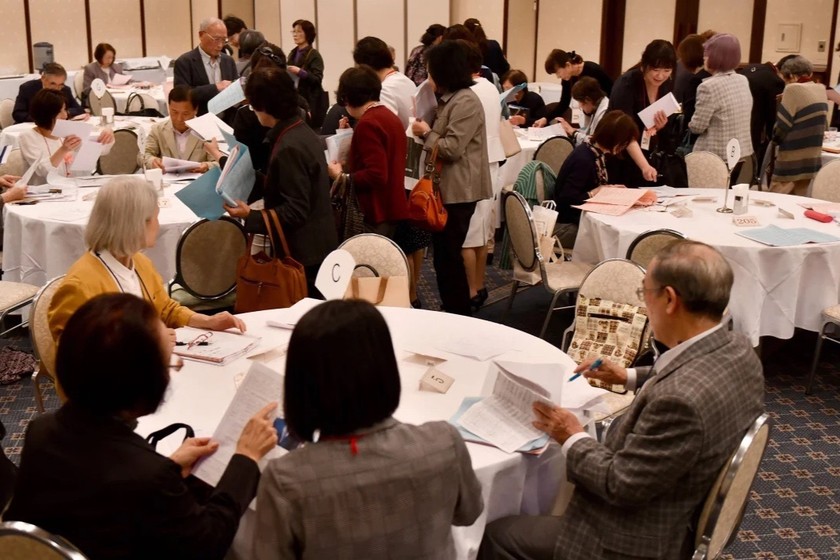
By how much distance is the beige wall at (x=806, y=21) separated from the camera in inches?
424

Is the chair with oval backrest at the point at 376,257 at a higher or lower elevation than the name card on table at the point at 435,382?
higher

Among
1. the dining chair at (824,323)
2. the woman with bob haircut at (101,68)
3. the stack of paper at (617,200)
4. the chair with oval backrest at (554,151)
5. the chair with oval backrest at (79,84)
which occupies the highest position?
the woman with bob haircut at (101,68)

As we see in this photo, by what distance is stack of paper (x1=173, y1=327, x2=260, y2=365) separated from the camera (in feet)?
10.4

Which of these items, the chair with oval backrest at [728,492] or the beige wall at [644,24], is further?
the beige wall at [644,24]

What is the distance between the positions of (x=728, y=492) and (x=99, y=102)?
33.0 ft

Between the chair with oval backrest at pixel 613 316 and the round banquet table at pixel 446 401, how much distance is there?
2.11 ft

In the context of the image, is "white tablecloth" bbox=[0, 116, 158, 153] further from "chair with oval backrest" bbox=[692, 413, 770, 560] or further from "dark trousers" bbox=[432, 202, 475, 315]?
"chair with oval backrest" bbox=[692, 413, 770, 560]

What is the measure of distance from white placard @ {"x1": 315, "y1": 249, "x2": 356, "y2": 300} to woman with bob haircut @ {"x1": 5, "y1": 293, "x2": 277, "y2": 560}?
1.40 m

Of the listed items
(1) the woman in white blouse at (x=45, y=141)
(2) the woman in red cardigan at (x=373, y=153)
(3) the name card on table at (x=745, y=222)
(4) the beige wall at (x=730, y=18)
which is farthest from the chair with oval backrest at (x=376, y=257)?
(4) the beige wall at (x=730, y=18)

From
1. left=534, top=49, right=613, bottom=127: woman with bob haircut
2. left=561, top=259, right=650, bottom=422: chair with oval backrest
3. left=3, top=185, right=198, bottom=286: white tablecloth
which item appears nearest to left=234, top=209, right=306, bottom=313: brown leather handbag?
left=3, top=185, right=198, bottom=286: white tablecloth

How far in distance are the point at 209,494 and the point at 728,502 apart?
1281mm

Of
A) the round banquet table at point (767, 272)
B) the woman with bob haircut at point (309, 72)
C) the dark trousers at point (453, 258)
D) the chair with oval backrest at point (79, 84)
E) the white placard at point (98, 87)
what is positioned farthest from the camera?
the chair with oval backrest at point (79, 84)

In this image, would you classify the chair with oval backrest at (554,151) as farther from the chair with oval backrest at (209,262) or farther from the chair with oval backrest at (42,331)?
the chair with oval backrest at (42,331)

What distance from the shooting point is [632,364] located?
153 inches
